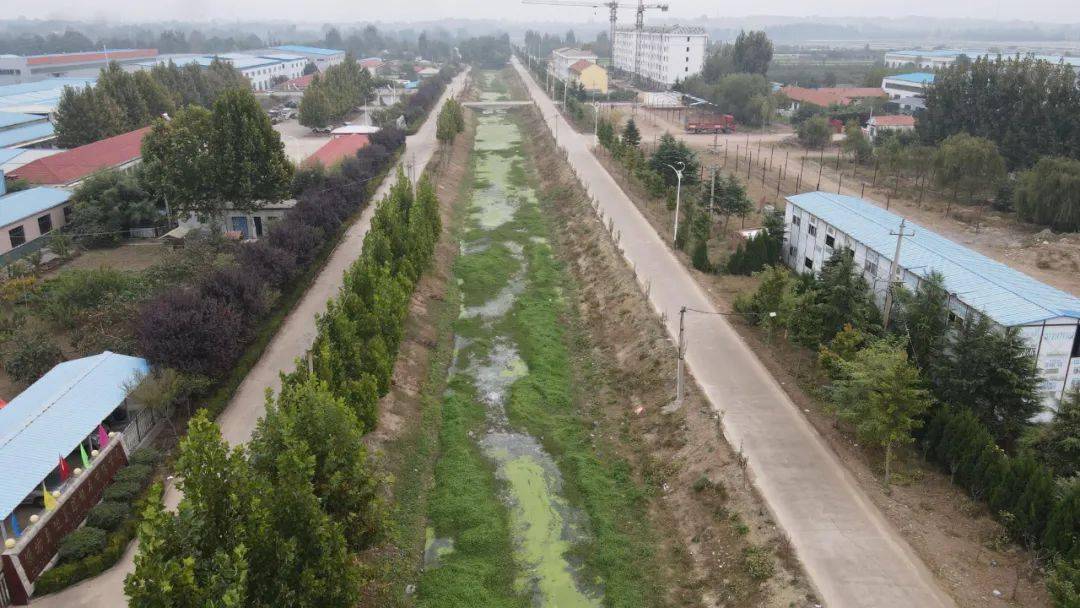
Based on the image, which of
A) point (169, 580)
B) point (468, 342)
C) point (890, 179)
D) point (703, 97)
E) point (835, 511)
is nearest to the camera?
point (169, 580)

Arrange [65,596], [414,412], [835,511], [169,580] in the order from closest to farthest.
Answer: [169,580]
[65,596]
[835,511]
[414,412]

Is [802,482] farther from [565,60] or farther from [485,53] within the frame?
[485,53]

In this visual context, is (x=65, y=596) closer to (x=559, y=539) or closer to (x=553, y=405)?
(x=559, y=539)

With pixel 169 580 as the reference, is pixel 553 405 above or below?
below

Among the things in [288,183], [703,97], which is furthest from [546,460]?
[703,97]

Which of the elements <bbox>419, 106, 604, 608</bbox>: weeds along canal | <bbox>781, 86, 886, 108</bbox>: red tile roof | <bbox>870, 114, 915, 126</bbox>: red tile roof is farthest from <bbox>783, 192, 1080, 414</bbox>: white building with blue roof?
<bbox>781, 86, 886, 108</bbox>: red tile roof

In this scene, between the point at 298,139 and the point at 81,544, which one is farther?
the point at 298,139

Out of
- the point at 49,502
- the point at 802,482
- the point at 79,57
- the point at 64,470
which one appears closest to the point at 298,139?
the point at 64,470
